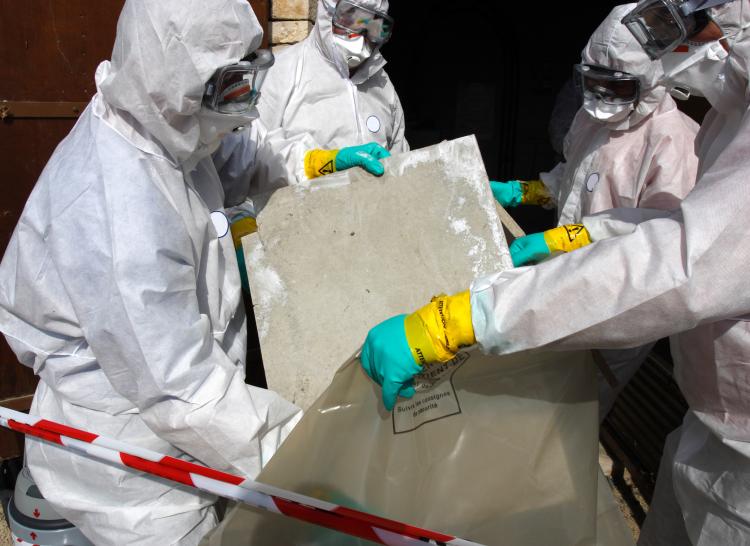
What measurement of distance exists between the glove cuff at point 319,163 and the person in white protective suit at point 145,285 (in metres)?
0.65

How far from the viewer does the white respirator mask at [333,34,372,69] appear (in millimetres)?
2807

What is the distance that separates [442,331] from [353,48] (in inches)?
74.8

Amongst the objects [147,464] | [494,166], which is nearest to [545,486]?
[147,464]

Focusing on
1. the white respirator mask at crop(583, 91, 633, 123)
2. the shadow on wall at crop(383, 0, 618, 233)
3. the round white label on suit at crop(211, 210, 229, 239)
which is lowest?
the shadow on wall at crop(383, 0, 618, 233)

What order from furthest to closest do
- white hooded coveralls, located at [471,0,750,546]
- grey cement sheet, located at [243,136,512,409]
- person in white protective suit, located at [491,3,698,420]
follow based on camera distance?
person in white protective suit, located at [491,3,698,420]
grey cement sheet, located at [243,136,512,409]
white hooded coveralls, located at [471,0,750,546]

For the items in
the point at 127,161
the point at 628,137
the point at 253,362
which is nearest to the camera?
the point at 127,161


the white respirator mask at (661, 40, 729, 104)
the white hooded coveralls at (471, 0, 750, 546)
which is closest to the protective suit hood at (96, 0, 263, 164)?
the white hooded coveralls at (471, 0, 750, 546)

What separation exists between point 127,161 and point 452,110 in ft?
17.7

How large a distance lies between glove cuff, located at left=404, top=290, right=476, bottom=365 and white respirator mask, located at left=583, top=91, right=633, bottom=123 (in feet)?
5.05

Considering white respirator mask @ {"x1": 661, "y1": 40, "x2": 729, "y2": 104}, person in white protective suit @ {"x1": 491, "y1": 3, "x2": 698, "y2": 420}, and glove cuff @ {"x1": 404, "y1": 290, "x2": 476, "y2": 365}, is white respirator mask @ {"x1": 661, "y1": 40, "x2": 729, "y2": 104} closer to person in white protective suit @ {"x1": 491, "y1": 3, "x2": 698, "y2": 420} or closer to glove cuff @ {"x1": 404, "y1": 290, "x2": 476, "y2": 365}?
person in white protective suit @ {"x1": 491, "y1": 3, "x2": 698, "y2": 420}

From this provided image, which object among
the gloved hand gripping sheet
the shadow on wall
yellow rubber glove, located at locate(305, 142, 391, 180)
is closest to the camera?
the gloved hand gripping sheet

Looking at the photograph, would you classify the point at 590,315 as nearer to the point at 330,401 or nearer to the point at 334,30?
the point at 330,401

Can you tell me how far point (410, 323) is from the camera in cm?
142

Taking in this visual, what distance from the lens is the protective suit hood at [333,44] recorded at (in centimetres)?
275
